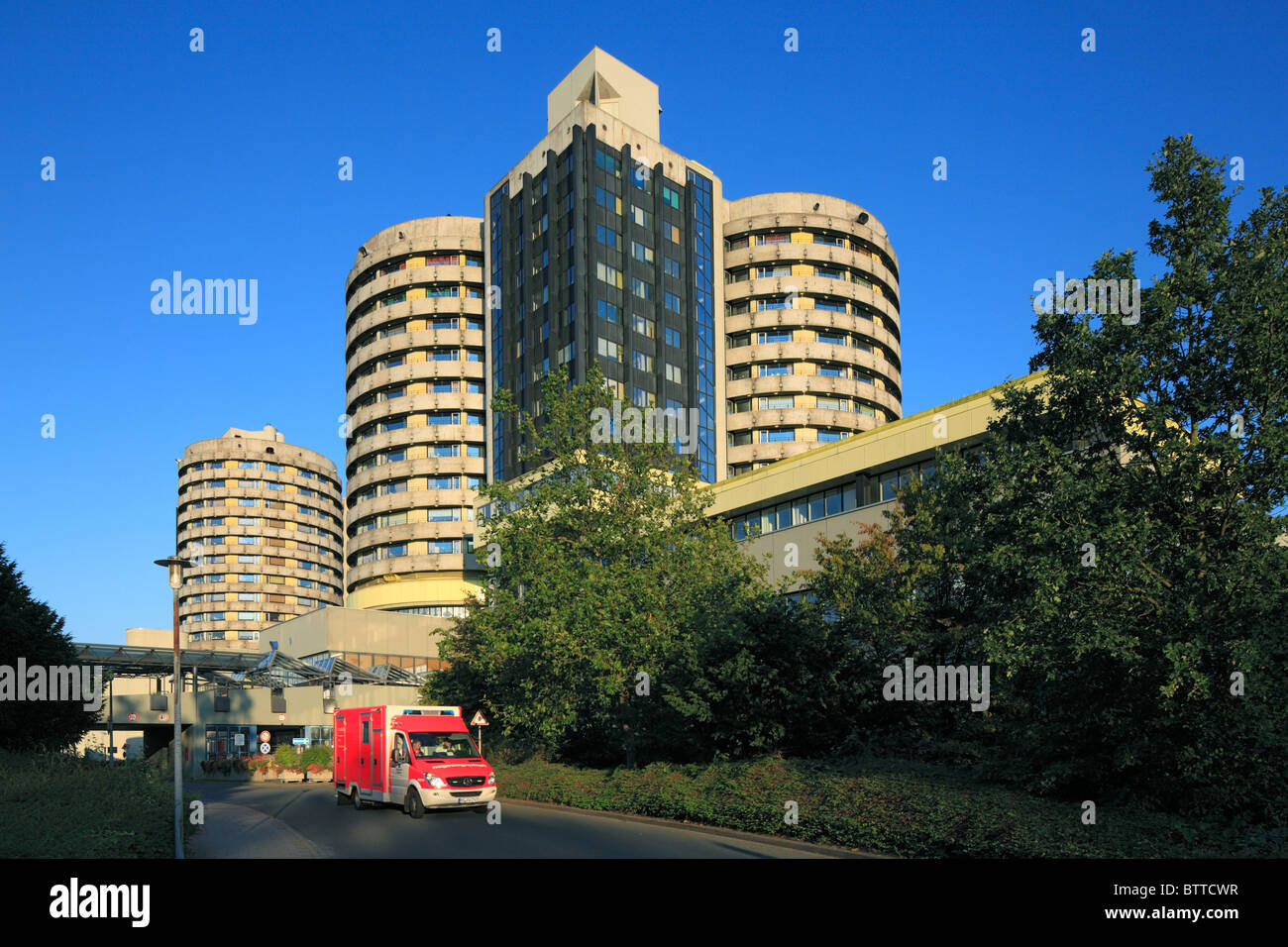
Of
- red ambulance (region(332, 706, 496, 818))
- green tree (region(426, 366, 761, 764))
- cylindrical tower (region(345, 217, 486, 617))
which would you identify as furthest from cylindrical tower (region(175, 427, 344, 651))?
red ambulance (region(332, 706, 496, 818))

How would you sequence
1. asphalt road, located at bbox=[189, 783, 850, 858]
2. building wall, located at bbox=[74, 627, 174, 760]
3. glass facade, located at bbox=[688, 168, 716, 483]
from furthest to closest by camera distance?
glass facade, located at bbox=[688, 168, 716, 483], building wall, located at bbox=[74, 627, 174, 760], asphalt road, located at bbox=[189, 783, 850, 858]

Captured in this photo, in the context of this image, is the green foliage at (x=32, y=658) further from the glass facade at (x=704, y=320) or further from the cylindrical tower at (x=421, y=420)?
the cylindrical tower at (x=421, y=420)

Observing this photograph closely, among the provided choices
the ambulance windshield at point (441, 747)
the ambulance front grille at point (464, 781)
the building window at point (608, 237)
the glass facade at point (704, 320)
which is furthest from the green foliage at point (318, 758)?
the building window at point (608, 237)

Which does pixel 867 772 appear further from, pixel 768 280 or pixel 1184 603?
pixel 768 280

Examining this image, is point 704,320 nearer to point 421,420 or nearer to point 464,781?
point 421,420

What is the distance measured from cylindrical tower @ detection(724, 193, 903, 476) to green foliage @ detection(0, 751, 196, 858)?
73.7 m

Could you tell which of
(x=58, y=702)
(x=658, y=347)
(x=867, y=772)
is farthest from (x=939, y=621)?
(x=658, y=347)

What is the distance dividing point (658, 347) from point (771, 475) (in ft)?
133

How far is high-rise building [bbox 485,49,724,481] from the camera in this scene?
83.4 meters

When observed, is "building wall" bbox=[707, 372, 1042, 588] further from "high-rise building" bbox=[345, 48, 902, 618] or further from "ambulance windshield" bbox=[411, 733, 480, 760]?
"high-rise building" bbox=[345, 48, 902, 618]

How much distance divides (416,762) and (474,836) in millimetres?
5233

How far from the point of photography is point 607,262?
8419 cm

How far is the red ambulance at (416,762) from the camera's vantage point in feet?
80.7

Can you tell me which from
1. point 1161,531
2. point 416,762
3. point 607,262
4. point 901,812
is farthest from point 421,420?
point 1161,531
